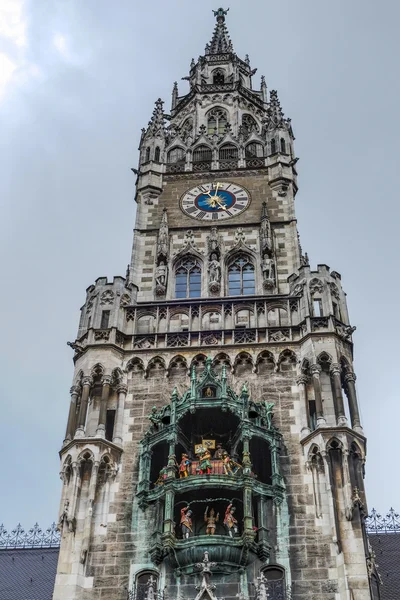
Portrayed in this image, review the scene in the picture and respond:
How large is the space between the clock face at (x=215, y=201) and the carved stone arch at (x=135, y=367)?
8.17m

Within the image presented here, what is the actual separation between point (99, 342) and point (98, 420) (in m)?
3.01

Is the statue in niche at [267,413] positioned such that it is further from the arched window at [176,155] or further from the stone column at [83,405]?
the arched window at [176,155]

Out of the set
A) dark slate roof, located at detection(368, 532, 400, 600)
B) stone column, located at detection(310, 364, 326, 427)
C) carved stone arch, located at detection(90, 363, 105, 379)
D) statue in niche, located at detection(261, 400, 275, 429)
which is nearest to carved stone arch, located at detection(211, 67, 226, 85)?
carved stone arch, located at detection(90, 363, 105, 379)

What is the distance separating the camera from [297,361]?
86.5 ft

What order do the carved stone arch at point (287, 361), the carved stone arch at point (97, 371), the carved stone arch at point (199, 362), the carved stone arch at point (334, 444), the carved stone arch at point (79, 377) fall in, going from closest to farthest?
the carved stone arch at point (334, 444)
the carved stone arch at point (79, 377)
the carved stone arch at point (97, 371)
the carved stone arch at point (287, 361)
the carved stone arch at point (199, 362)

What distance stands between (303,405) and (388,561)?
6.58m

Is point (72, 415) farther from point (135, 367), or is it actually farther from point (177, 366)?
point (177, 366)

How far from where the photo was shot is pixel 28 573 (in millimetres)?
28719

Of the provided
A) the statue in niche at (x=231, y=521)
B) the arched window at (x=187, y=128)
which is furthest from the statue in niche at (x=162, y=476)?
the arched window at (x=187, y=128)

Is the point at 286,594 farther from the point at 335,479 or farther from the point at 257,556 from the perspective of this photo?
the point at 335,479

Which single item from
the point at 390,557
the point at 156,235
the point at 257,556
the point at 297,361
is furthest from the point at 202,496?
the point at 156,235

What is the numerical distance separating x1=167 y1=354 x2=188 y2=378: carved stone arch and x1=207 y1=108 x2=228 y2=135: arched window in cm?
1611

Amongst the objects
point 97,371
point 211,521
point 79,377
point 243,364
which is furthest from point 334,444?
point 79,377

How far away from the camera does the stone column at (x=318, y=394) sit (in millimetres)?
24016
